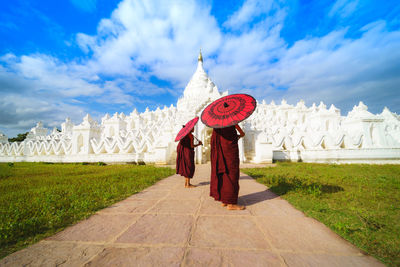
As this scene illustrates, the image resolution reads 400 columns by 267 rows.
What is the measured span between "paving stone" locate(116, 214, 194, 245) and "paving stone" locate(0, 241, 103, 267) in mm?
338

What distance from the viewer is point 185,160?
5.01 m

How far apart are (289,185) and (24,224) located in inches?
202

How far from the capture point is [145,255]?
5.56ft

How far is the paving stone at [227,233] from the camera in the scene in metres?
1.90

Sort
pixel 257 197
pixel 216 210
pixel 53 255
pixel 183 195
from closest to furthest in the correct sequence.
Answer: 1. pixel 53 255
2. pixel 216 210
3. pixel 257 197
4. pixel 183 195

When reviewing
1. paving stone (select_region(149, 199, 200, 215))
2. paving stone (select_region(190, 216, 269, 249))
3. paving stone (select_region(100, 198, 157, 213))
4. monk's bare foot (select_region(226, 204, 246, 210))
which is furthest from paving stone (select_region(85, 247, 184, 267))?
monk's bare foot (select_region(226, 204, 246, 210))

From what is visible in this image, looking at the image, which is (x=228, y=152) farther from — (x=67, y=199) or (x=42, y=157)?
(x=42, y=157)

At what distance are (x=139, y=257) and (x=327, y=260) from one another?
1774 millimetres

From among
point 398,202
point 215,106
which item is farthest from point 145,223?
point 398,202

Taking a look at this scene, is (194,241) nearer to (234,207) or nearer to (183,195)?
(234,207)

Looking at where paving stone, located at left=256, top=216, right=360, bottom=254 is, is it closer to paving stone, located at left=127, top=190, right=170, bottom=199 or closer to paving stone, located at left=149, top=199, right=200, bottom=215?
paving stone, located at left=149, top=199, right=200, bottom=215

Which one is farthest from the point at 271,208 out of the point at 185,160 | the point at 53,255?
the point at 53,255

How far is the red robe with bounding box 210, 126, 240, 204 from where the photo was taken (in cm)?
309

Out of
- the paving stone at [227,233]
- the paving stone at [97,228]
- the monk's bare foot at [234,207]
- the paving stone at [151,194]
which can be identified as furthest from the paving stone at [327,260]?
the paving stone at [151,194]
